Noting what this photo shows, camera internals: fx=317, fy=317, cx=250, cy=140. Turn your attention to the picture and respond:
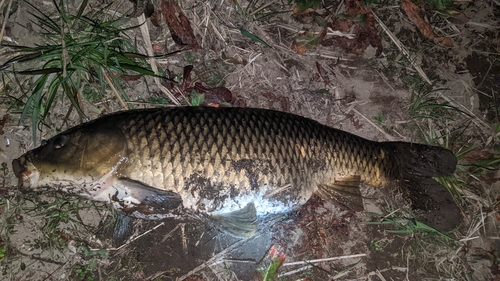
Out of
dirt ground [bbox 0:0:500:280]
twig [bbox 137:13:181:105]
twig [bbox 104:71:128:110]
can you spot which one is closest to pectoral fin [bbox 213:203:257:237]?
dirt ground [bbox 0:0:500:280]

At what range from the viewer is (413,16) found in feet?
13.1

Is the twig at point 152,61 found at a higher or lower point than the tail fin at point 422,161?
higher

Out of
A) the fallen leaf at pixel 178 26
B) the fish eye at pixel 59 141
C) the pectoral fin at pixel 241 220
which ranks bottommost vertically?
the pectoral fin at pixel 241 220

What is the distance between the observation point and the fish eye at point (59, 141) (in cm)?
253

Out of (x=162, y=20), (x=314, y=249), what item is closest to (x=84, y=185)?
(x=162, y=20)

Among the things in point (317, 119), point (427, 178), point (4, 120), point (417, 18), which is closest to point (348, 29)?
point (417, 18)

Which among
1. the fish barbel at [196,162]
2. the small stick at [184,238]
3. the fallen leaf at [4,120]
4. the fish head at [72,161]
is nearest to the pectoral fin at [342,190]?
the fish barbel at [196,162]

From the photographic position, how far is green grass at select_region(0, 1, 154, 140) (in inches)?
113

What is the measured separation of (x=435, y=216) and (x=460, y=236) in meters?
0.56

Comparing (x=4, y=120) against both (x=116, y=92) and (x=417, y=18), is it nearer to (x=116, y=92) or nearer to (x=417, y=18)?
(x=116, y=92)

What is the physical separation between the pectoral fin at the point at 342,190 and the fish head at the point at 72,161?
6.15 ft

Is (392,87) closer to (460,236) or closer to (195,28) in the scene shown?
(460,236)

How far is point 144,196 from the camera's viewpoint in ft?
8.46

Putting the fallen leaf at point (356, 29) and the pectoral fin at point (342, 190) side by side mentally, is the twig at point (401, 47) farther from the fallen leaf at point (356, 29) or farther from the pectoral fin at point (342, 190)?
the pectoral fin at point (342, 190)
